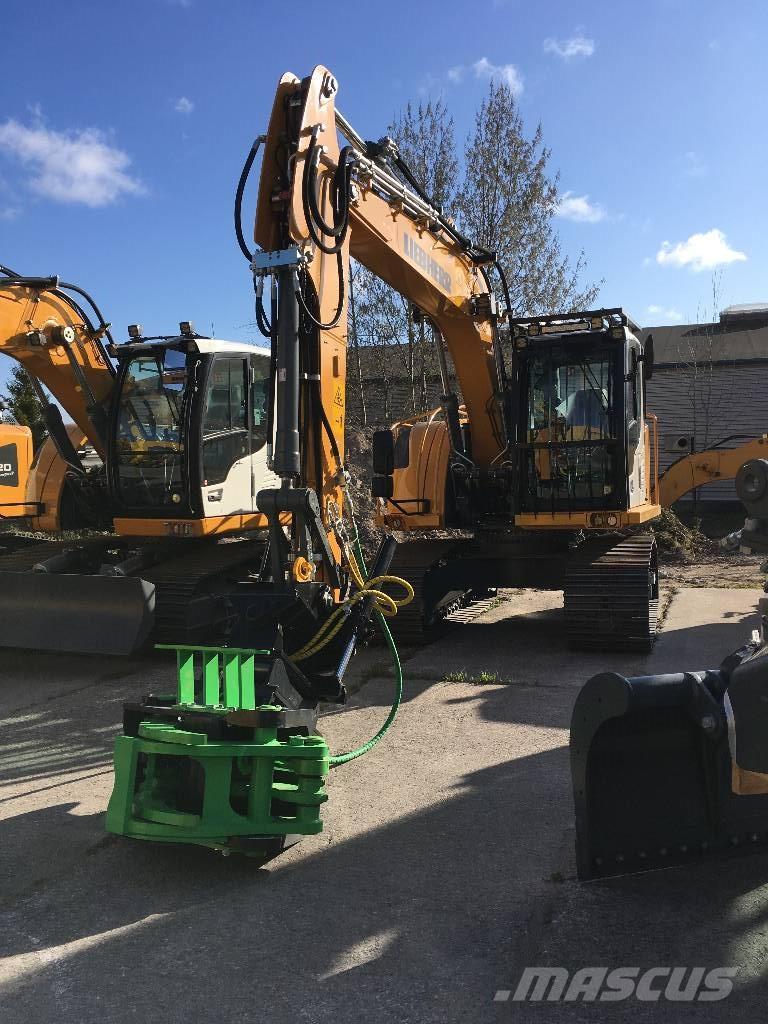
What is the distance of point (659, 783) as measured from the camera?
123 inches

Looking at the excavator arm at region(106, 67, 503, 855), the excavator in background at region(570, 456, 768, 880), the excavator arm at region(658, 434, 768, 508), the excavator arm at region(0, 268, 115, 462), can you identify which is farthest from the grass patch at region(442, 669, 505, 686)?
the excavator arm at region(658, 434, 768, 508)

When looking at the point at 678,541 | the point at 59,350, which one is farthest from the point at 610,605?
the point at 678,541

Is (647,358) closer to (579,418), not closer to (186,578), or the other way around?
(579,418)

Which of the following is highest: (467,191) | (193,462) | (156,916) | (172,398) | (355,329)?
(467,191)

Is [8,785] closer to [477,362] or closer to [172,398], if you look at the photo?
[172,398]

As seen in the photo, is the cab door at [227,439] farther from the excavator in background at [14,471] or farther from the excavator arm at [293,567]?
the excavator in background at [14,471]

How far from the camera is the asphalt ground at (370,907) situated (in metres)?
2.73

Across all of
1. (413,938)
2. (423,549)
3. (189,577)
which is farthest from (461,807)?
(423,549)

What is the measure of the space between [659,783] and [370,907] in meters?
1.16

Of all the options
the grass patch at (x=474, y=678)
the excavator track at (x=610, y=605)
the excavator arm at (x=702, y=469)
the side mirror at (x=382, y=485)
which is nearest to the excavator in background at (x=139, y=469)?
the side mirror at (x=382, y=485)

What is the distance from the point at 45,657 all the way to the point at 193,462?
2366mm

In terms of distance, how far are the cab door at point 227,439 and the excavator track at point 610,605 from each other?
3105mm

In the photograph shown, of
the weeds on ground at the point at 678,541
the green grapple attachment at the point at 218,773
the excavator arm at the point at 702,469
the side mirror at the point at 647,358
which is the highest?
the side mirror at the point at 647,358

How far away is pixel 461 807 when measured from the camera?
429 centimetres
